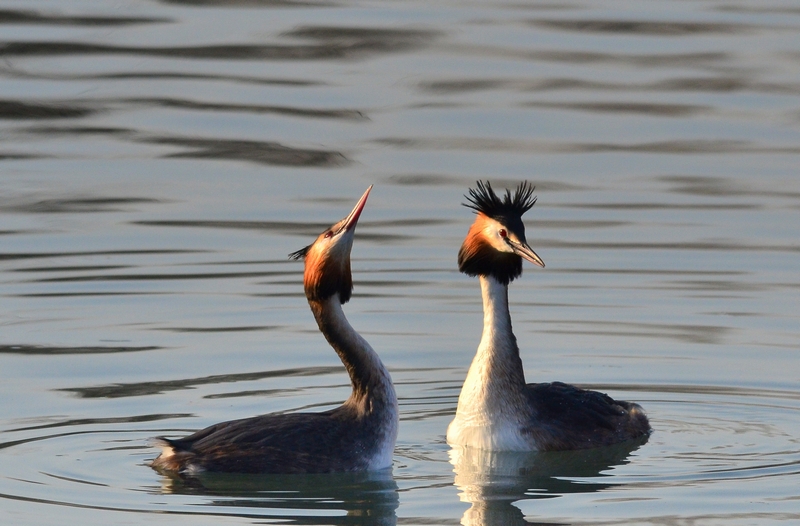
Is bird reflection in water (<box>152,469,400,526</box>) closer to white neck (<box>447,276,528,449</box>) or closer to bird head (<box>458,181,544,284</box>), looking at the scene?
white neck (<box>447,276,528,449</box>)

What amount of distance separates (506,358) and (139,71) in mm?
11394

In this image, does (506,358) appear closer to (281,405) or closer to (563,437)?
(563,437)

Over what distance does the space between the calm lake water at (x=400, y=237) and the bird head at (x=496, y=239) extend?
1.09 m

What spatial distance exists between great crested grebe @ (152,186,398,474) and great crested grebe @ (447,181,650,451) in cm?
83

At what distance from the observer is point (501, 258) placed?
10266 millimetres

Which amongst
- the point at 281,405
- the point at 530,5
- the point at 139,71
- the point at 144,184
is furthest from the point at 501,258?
the point at 530,5

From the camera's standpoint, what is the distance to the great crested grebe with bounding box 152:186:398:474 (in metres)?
8.92

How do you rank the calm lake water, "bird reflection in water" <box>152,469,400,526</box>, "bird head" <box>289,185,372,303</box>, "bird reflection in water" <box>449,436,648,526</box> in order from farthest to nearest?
1. the calm lake water
2. "bird head" <box>289,185,372,303</box>
3. "bird reflection in water" <box>449,436,648,526</box>
4. "bird reflection in water" <box>152,469,400,526</box>

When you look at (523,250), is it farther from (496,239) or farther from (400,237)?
(400,237)

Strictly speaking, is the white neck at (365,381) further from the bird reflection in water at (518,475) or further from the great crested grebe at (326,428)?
the bird reflection in water at (518,475)

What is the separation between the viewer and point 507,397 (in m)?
10.1

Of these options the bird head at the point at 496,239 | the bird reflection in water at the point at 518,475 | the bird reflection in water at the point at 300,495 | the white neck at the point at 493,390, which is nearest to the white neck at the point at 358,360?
the bird reflection in water at the point at 300,495

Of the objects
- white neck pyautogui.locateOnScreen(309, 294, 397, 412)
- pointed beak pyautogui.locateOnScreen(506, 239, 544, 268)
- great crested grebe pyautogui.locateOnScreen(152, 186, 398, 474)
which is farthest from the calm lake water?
pointed beak pyautogui.locateOnScreen(506, 239, 544, 268)

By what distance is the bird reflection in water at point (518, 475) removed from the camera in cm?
880
